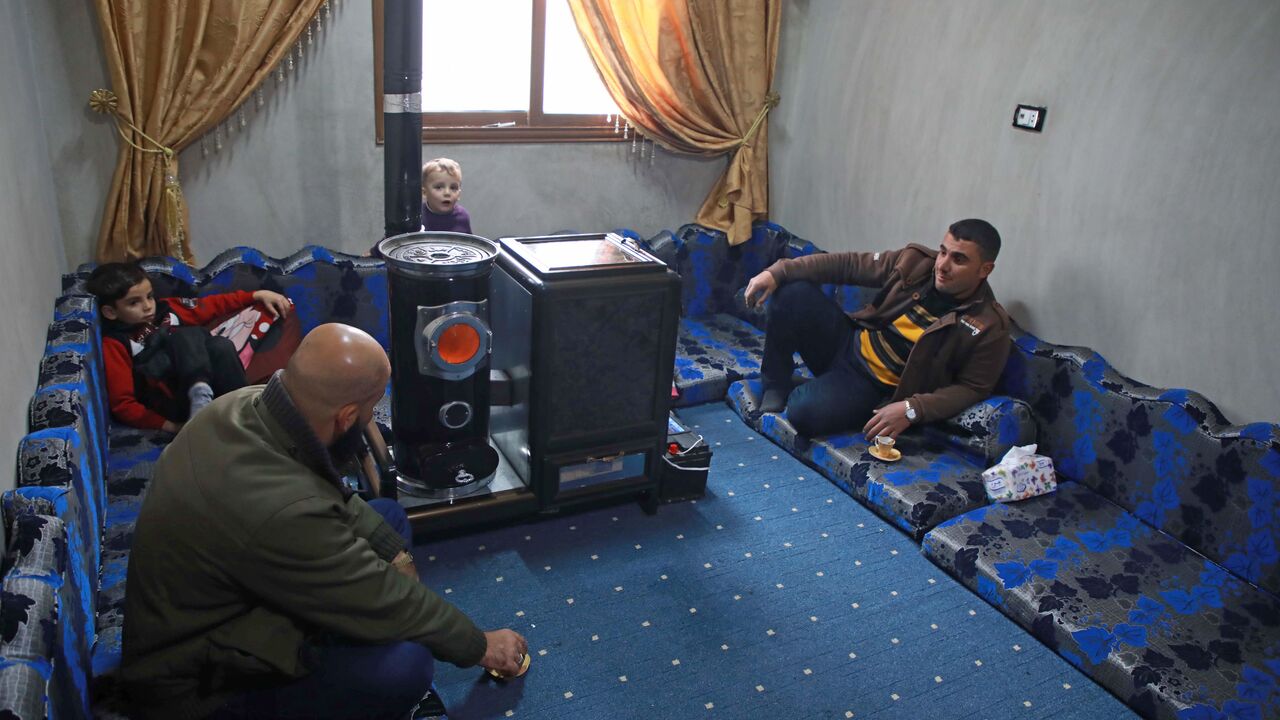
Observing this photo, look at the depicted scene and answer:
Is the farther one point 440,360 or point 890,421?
point 890,421

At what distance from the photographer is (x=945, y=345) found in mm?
2914

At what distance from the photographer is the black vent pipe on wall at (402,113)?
2.65 m

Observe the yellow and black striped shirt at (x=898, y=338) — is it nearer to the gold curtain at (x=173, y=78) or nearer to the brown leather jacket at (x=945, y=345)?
the brown leather jacket at (x=945, y=345)

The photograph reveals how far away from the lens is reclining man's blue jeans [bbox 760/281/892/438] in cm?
307

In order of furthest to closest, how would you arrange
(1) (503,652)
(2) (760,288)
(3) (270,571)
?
(2) (760,288), (1) (503,652), (3) (270,571)

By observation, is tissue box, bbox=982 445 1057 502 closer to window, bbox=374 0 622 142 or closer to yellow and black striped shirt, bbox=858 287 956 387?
yellow and black striped shirt, bbox=858 287 956 387

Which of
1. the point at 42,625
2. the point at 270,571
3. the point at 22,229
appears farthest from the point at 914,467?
the point at 22,229

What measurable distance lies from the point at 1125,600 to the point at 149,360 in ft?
9.33

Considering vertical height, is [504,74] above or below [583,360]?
above

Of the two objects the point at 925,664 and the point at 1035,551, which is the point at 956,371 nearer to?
the point at 1035,551

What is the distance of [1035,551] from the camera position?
2.48 meters

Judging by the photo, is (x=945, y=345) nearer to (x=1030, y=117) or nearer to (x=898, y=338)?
(x=898, y=338)

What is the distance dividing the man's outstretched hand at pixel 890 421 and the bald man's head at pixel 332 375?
1.89 metres

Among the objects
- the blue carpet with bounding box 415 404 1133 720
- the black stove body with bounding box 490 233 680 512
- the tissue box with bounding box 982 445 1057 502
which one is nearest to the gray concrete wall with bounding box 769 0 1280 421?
the tissue box with bounding box 982 445 1057 502
